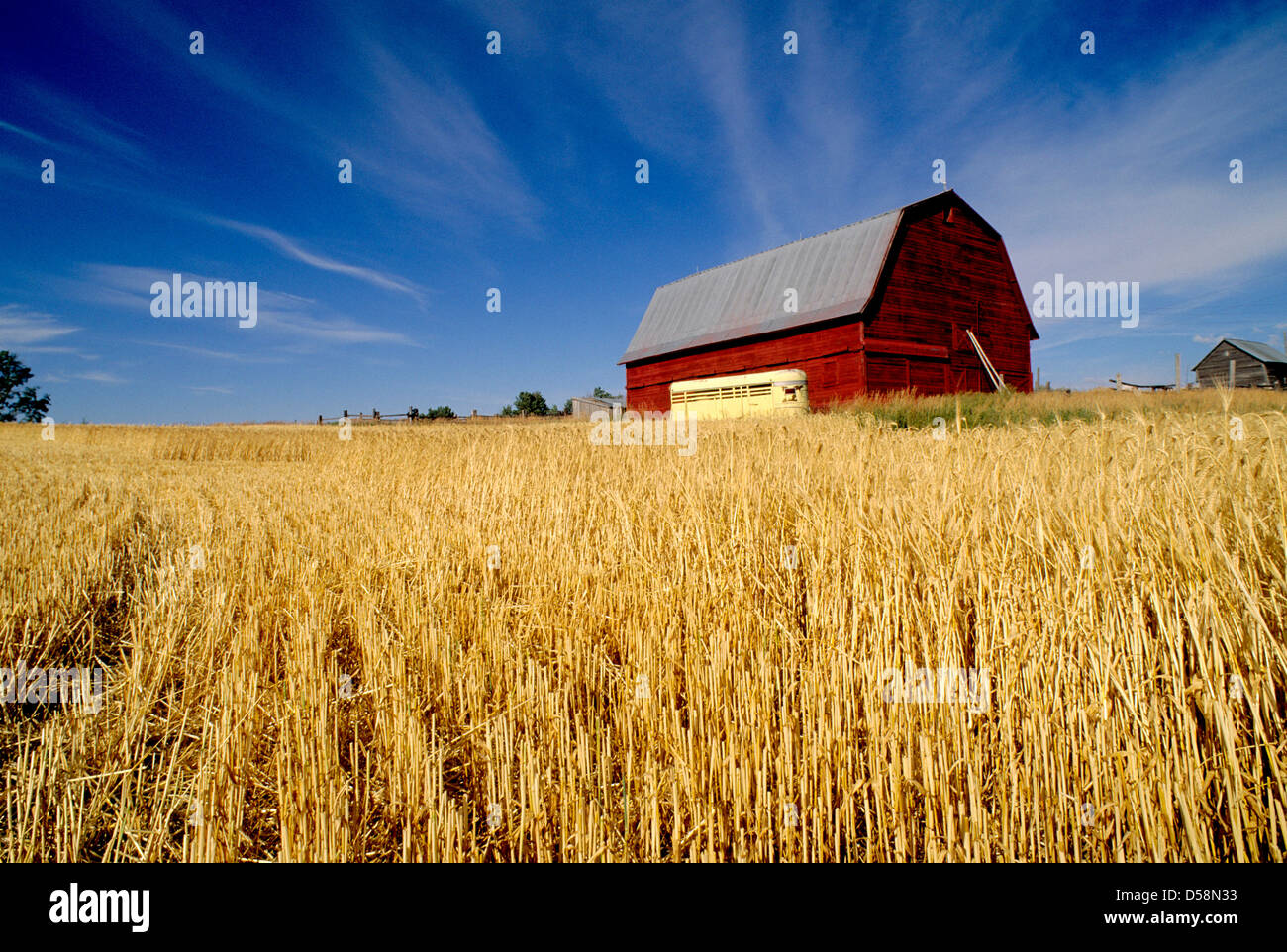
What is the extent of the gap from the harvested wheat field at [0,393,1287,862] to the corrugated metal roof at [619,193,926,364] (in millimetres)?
18574

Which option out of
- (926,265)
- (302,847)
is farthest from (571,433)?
(926,265)

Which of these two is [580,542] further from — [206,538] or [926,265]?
[926,265]

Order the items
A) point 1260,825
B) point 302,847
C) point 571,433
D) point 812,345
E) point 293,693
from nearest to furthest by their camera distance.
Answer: point 1260,825 → point 302,847 → point 293,693 → point 571,433 → point 812,345

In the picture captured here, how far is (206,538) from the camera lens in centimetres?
493

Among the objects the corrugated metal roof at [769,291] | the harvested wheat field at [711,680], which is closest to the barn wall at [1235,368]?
the corrugated metal roof at [769,291]

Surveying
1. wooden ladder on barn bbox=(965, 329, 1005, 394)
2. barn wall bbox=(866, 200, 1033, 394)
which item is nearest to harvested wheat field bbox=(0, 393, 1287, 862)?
barn wall bbox=(866, 200, 1033, 394)

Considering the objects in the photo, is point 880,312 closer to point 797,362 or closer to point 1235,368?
point 797,362

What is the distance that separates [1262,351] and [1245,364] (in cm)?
175

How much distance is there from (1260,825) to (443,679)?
2947mm

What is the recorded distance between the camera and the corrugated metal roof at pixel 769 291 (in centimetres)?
2092

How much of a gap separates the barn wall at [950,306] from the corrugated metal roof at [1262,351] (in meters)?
42.1
